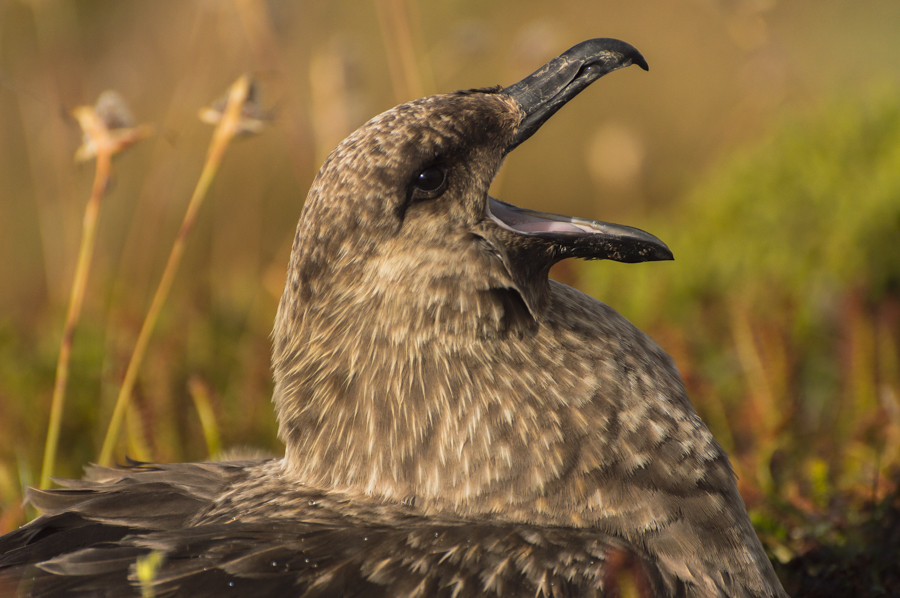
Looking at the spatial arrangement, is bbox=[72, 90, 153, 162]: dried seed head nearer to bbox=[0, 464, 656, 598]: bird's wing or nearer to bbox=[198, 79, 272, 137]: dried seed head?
bbox=[198, 79, 272, 137]: dried seed head

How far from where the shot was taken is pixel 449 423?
1.94m

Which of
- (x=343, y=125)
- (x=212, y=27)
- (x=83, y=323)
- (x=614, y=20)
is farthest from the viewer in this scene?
(x=614, y=20)

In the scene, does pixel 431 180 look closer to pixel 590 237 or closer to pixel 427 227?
pixel 427 227

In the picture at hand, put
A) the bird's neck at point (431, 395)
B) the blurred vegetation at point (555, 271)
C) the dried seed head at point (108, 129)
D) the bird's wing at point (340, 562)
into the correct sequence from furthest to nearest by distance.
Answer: the blurred vegetation at point (555, 271)
the dried seed head at point (108, 129)
the bird's neck at point (431, 395)
the bird's wing at point (340, 562)

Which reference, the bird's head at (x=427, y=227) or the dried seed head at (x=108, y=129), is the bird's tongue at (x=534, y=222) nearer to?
the bird's head at (x=427, y=227)

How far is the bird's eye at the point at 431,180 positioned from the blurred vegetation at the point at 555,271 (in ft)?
3.14

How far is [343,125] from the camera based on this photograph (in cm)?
414

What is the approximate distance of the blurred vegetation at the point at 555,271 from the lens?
3.19 meters

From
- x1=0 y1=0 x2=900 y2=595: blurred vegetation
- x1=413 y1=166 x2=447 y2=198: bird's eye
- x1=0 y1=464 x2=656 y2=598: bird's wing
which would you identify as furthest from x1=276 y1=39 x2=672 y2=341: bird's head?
x1=0 y1=0 x2=900 y2=595: blurred vegetation

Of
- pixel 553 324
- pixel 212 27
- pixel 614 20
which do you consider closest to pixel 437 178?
pixel 553 324

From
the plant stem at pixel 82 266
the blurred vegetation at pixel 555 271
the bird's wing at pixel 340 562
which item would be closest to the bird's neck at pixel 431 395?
the bird's wing at pixel 340 562

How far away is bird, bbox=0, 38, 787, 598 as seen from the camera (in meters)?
1.75

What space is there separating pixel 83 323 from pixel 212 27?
2013mm

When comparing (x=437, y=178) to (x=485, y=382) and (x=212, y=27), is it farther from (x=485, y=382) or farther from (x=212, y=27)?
(x=212, y=27)
